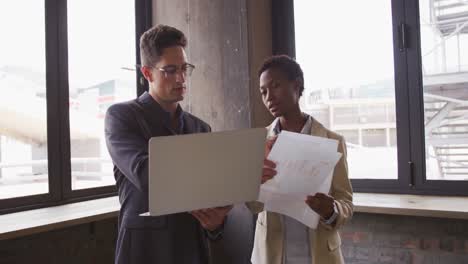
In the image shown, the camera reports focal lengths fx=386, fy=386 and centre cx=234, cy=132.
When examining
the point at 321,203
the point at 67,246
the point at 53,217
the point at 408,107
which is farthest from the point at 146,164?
the point at 408,107

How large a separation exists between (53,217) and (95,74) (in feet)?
3.35

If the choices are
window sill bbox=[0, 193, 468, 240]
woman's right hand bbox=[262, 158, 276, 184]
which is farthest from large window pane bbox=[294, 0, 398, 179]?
woman's right hand bbox=[262, 158, 276, 184]

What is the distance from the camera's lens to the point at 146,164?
98 centimetres

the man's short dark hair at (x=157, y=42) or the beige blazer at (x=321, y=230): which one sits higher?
the man's short dark hair at (x=157, y=42)

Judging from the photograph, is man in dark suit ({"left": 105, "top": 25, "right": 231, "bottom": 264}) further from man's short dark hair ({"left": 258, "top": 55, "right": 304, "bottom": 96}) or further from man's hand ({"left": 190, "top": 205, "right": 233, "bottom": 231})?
man's short dark hair ({"left": 258, "top": 55, "right": 304, "bottom": 96})

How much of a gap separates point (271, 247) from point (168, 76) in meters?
0.68

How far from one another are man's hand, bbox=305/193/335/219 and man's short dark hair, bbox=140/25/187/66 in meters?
0.64

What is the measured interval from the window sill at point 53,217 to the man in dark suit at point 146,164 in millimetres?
698

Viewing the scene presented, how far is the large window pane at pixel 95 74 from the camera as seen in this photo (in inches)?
91.9

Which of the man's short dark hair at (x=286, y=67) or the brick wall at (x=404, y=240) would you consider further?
the brick wall at (x=404, y=240)

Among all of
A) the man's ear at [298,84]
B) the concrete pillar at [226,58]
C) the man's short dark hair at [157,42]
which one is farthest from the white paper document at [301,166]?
the concrete pillar at [226,58]

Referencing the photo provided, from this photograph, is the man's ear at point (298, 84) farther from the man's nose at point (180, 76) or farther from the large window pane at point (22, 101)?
the large window pane at point (22, 101)

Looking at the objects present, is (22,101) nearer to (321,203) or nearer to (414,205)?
(321,203)

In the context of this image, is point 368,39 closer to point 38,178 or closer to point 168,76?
point 168,76
